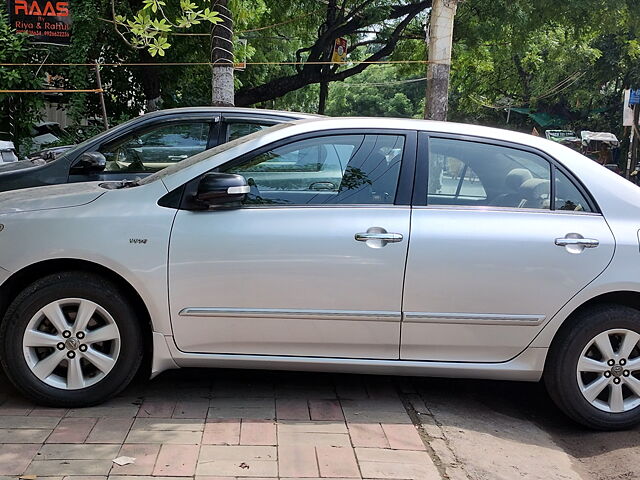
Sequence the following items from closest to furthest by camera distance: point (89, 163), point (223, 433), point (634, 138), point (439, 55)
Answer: point (223, 433)
point (89, 163)
point (439, 55)
point (634, 138)

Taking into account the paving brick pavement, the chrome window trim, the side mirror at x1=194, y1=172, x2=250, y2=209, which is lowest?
the paving brick pavement

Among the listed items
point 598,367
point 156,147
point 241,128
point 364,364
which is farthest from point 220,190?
point 156,147

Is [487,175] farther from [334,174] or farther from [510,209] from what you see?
[334,174]

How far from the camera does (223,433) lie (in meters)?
3.42

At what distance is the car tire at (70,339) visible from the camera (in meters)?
3.54

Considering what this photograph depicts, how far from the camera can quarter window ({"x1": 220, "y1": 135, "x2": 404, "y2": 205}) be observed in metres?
3.76

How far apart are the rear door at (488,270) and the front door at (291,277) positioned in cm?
12

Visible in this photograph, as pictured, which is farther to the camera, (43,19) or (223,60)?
(43,19)

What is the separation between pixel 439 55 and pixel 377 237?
5.32 meters

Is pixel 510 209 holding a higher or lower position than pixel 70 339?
higher

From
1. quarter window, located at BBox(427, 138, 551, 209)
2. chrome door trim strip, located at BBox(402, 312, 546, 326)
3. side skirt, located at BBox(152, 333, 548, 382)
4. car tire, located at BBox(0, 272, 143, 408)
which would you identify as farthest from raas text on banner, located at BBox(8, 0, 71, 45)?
chrome door trim strip, located at BBox(402, 312, 546, 326)

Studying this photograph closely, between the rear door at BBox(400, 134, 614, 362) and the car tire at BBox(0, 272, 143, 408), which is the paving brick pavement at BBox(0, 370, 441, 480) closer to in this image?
the car tire at BBox(0, 272, 143, 408)

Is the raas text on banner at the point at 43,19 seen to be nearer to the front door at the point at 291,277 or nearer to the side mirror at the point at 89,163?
the side mirror at the point at 89,163

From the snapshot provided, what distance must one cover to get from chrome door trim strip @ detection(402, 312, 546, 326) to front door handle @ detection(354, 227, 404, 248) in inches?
16.1
